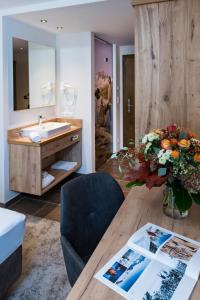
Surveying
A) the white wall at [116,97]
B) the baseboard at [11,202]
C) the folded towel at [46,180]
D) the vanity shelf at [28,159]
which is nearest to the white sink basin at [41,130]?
the vanity shelf at [28,159]

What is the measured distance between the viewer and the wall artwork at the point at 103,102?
448 cm

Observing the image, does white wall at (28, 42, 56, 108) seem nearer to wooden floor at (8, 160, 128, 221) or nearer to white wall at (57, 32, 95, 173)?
white wall at (57, 32, 95, 173)

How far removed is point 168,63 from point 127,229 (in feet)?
4.02

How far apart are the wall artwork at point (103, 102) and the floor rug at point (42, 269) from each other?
2.25 m

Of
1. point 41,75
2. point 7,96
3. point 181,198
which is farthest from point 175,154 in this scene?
point 41,75

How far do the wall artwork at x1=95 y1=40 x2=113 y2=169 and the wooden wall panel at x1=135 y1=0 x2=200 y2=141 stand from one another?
8.34ft

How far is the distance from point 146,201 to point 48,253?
3.98 ft

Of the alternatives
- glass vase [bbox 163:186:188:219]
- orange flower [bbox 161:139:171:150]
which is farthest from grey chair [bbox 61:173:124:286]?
orange flower [bbox 161:139:171:150]

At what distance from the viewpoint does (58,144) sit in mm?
3422

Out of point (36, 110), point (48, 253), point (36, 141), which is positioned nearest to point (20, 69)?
point (36, 110)

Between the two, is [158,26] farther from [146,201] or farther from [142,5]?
[146,201]

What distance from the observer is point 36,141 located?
3.00 meters

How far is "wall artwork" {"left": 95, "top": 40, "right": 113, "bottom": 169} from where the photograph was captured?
4477 millimetres

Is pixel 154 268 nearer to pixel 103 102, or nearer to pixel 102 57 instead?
pixel 103 102
